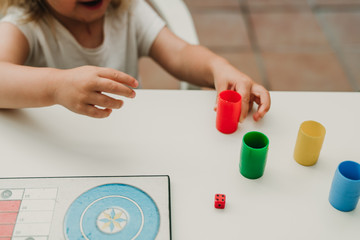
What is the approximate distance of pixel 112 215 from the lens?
531mm

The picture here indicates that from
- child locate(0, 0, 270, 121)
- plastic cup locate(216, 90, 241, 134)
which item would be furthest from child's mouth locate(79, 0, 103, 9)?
plastic cup locate(216, 90, 241, 134)

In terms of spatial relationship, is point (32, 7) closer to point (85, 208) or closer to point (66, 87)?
point (66, 87)

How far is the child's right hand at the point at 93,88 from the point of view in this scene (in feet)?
2.01

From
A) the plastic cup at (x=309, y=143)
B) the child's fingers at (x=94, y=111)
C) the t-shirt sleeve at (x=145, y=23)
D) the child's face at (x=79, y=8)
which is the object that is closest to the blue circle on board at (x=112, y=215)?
the child's fingers at (x=94, y=111)

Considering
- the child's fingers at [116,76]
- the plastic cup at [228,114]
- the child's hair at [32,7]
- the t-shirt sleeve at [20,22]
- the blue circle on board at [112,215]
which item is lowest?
the blue circle on board at [112,215]

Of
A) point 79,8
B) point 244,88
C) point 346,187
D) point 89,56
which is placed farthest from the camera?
point 89,56

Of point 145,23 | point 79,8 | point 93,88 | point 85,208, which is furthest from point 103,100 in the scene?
point 145,23

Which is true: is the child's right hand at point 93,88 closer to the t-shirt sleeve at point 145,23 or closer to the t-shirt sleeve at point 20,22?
the t-shirt sleeve at point 20,22

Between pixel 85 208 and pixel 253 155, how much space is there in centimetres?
25

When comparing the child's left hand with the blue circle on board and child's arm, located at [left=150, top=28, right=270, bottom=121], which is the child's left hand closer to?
child's arm, located at [left=150, top=28, right=270, bottom=121]

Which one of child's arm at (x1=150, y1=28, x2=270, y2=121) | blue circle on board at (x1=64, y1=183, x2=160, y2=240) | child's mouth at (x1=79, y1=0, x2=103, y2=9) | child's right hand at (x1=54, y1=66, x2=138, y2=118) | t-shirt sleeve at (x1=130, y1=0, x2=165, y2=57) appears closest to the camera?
blue circle on board at (x1=64, y1=183, x2=160, y2=240)

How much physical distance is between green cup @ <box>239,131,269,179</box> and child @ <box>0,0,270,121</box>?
0.30 ft

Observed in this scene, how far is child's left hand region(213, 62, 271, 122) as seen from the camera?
27.5 inches

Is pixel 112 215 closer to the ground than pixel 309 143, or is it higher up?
closer to the ground
